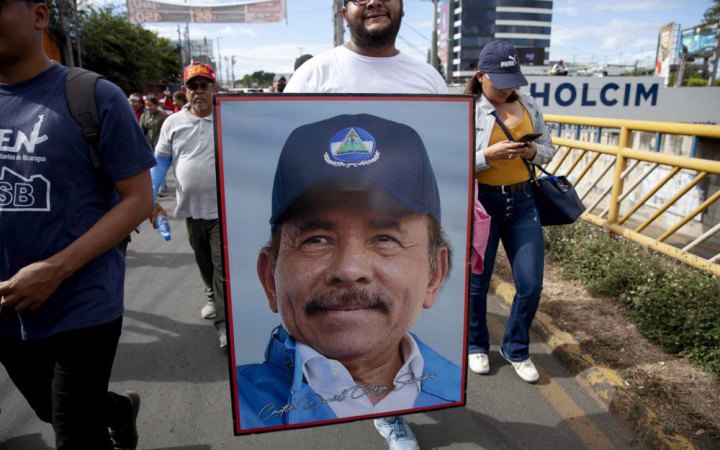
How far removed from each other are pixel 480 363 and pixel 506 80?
5.78 ft

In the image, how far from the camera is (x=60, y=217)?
1774mm

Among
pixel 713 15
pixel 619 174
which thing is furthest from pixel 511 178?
pixel 713 15

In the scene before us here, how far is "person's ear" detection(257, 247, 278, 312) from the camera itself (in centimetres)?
186

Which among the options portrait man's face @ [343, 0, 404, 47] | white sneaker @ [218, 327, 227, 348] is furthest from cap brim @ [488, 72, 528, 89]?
white sneaker @ [218, 327, 227, 348]

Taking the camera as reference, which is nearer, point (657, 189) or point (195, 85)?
point (195, 85)

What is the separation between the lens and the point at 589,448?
2650 mm

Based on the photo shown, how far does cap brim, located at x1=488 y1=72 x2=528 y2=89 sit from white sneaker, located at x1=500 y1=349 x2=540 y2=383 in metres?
1.71

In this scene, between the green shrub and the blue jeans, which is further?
the green shrub

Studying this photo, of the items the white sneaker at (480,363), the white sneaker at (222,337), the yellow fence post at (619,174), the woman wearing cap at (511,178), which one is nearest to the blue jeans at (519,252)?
the woman wearing cap at (511,178)

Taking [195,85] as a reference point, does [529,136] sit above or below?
below

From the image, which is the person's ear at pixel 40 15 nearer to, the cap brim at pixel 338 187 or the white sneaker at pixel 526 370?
the cap brim at pixel 338 187

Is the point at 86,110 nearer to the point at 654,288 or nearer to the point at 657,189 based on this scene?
the point at 654,288

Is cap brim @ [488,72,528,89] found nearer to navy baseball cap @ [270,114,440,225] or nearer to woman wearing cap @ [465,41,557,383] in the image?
woman wearing cap @ [465,41,557,383]

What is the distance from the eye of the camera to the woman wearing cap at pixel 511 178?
298cm
